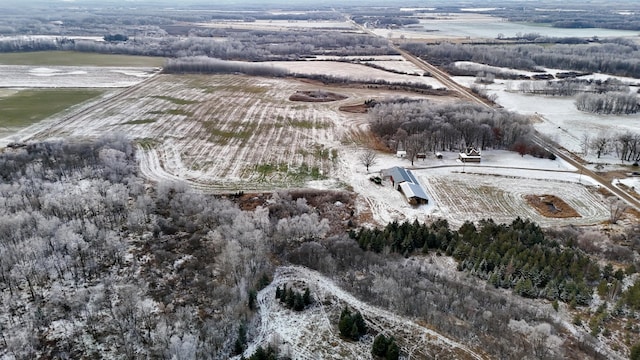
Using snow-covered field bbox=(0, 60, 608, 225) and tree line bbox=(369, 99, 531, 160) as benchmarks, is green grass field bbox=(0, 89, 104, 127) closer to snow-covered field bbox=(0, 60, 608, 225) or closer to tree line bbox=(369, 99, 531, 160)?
snow-covered field bbox=(0, 60, 608, 225)

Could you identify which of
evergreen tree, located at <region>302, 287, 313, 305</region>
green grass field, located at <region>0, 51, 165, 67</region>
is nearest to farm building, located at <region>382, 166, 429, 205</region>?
evergreen tree, located at <region>302, 287, 313, 305</region>

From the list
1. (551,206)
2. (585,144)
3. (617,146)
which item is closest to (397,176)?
(551,206)

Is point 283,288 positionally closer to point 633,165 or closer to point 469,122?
point 469,122

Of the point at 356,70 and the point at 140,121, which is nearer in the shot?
the point at 140,121

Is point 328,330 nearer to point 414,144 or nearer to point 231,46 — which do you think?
point 414,144

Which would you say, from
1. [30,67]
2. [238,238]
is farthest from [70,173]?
Result: [30,67]

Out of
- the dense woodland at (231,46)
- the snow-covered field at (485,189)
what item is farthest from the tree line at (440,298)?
the dense woodland at (231,46)
